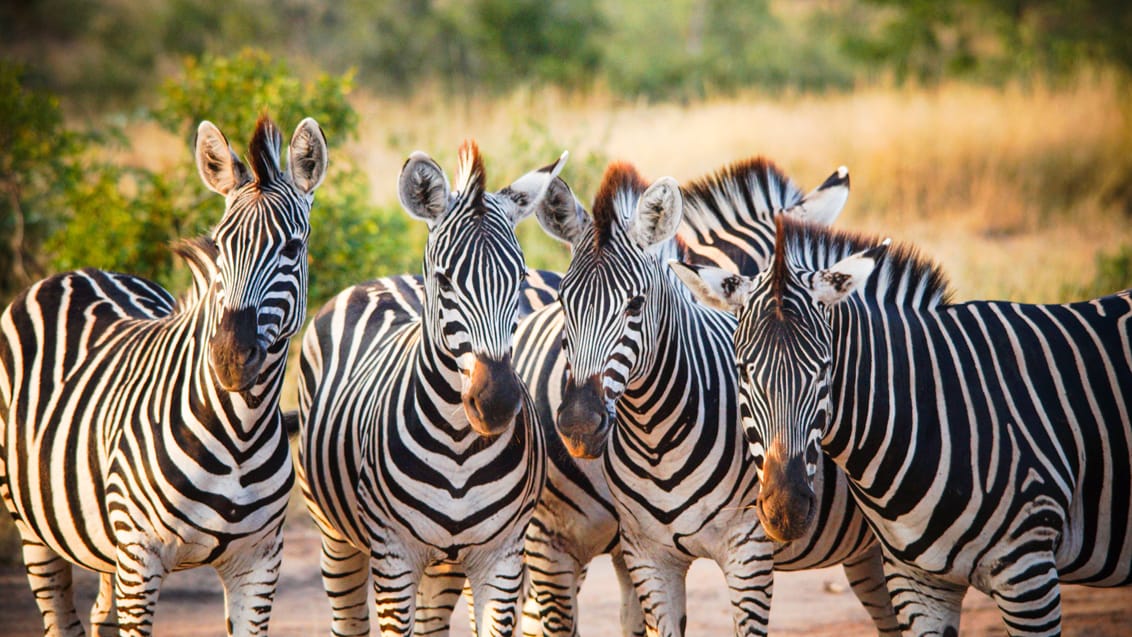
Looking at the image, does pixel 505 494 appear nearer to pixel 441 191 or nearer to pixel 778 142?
pixel 441 191

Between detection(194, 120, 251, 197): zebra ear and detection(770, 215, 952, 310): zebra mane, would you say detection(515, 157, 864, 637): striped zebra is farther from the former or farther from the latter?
detection(194, 120, 251, 197): zebra ear

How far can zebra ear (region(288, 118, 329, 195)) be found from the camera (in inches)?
176

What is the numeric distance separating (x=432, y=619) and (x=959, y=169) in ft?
40.4

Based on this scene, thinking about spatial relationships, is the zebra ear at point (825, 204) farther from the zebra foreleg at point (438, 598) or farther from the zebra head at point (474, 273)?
the zebra foreleg at point (438, 598)

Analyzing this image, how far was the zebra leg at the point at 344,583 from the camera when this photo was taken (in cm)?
541

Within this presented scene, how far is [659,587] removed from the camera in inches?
185

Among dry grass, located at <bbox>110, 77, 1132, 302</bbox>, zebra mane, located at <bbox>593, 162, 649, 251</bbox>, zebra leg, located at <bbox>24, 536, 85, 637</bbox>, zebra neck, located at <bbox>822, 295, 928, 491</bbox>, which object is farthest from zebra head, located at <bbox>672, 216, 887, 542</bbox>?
dry grass, located at <bbox>110, 77, 1132, 302</bbox>

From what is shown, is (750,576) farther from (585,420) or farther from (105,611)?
(105,611)

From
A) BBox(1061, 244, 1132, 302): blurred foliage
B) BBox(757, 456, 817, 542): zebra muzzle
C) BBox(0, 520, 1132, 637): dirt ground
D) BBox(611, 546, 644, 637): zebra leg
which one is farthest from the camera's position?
BBox(1061, 244, 1132, 302): blurred foliage

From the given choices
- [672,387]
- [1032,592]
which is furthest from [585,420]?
[1032,592]

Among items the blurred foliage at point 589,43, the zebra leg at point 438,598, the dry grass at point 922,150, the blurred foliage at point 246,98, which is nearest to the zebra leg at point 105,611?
the zebra leg at point 438,598

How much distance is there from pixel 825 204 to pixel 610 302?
6.24 feet

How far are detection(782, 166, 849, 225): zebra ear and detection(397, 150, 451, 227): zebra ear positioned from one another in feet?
6.69

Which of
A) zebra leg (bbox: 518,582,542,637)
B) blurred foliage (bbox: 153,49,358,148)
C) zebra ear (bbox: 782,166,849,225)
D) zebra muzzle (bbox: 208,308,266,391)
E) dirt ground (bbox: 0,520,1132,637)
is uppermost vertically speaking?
blurred foliage (bbox: 153,49,358,148)
